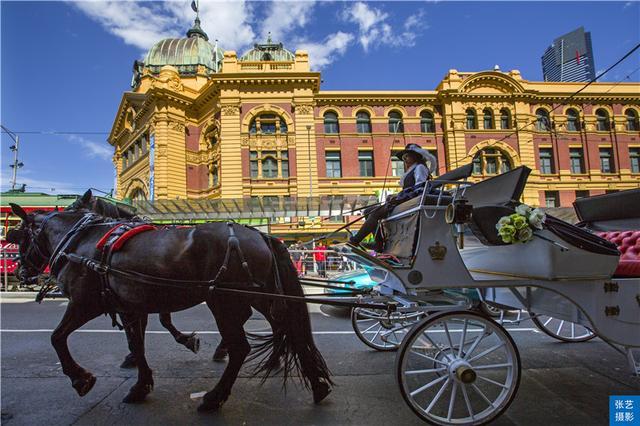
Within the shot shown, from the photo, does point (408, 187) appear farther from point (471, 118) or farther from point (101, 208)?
point (471, 118)

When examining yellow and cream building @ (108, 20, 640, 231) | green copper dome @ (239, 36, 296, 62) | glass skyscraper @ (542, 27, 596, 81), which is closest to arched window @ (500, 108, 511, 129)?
yellow and cream building @ (108, 20, 640, 231)

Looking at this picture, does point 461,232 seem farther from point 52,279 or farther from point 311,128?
point 311,128

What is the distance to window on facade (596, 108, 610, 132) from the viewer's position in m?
32.4

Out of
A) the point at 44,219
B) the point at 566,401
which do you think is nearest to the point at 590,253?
the point at 566,401

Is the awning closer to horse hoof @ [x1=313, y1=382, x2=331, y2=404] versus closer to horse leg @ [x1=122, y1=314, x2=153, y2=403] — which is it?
horse leg @ [x1=122, y1=314, x2=153, y2=403]

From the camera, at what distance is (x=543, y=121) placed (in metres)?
32.0

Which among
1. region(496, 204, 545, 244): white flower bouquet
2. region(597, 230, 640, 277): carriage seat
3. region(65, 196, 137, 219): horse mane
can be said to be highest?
region(65, 196, 137, 219): horse mane

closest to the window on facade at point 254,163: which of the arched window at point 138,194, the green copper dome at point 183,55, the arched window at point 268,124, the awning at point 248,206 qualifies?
the arched window at point 268,124

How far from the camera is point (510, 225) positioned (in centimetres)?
304

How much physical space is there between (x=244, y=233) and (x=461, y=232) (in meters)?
2.04

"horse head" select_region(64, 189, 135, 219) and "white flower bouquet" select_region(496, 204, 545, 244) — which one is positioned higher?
"horse head" select_region(64, 189, 135, 219)

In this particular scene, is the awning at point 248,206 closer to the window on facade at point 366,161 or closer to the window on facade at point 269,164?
the window on facade at point 269,164

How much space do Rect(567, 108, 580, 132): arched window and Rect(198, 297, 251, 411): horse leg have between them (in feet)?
125

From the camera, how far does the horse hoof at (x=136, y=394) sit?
11.2 ft
